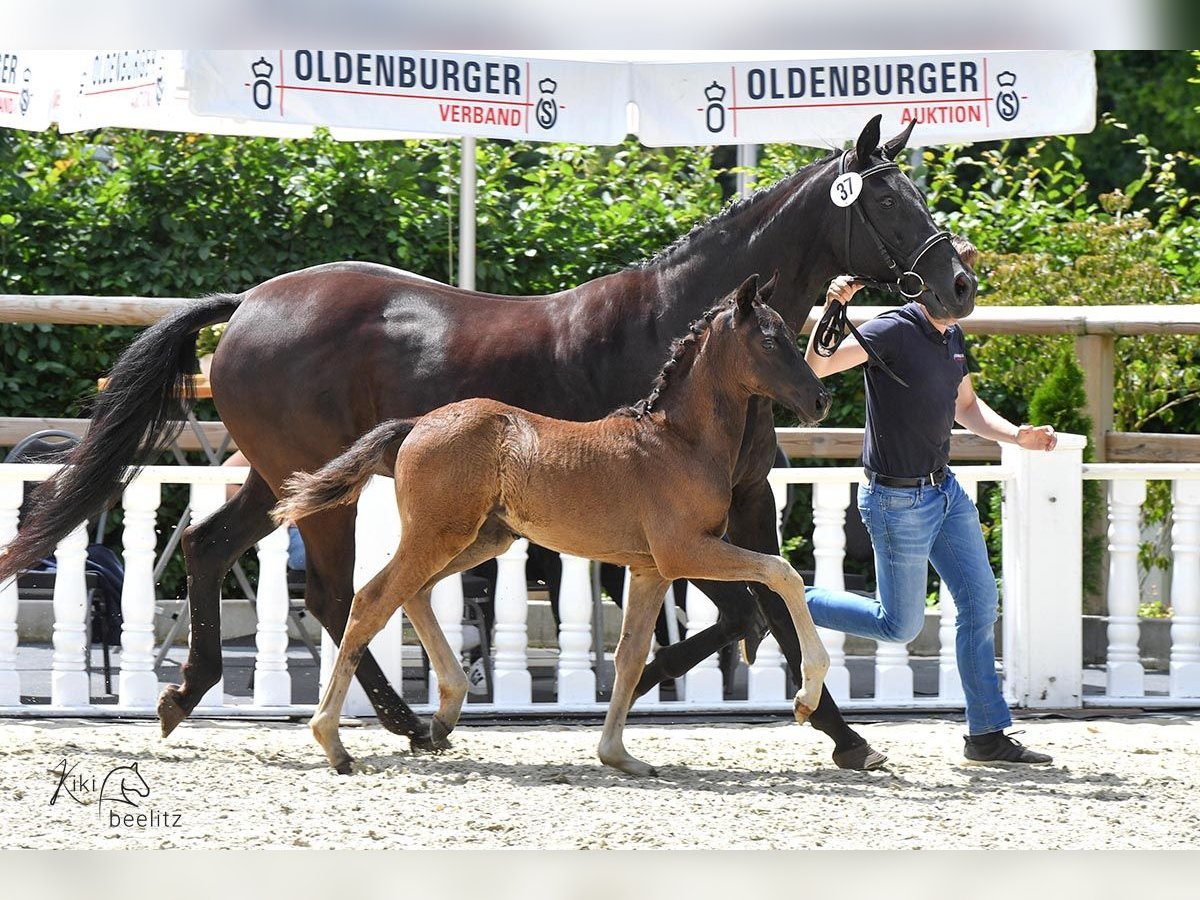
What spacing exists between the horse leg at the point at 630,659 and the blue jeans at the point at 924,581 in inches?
24.4

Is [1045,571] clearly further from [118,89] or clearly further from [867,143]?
[118,89]

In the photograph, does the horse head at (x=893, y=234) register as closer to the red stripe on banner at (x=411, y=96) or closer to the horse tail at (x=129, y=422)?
the red stripe on banner at (x=411, y=96)

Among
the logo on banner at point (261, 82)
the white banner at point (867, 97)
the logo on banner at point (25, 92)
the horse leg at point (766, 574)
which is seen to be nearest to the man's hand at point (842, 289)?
the horse leg at point (766, 574)

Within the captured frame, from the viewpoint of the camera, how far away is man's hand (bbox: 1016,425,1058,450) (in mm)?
5359

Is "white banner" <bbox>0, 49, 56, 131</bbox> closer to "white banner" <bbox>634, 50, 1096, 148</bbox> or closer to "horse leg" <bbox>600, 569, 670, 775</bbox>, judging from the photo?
"white banner" <bbox>634, 50, 1096, 148</bbox>

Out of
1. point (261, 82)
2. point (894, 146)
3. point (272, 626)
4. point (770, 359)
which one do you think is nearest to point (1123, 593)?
point (894, 146)

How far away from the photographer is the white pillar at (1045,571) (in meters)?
6.43

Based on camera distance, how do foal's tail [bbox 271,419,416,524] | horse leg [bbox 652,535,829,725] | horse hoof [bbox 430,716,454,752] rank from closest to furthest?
horse leg [bbox 652,535,829,725]
foal's tail [bbox 271,419,416,524]
horse hoof [bbox 430,716,454,752]

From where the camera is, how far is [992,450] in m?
7.98

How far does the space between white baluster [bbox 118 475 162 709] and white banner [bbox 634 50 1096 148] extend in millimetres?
2665

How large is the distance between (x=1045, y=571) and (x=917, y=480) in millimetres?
1526

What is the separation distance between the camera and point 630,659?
5195 millimetres

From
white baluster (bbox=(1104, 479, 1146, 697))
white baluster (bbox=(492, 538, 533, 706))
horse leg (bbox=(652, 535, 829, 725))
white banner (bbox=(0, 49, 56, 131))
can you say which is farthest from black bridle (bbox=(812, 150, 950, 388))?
white banner (bbox=(0, 49, 56, 131))

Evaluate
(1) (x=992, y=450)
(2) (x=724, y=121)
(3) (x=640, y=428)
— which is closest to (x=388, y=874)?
(3) (x=640, y=428)
